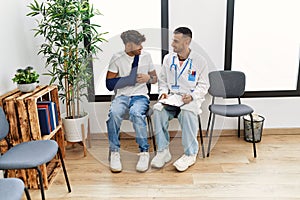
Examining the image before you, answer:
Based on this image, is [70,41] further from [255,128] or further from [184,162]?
[255,128]

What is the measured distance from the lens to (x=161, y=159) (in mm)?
2484

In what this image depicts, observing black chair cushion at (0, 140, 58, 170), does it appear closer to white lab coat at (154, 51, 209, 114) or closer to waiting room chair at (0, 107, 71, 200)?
waiting room chair at (0, 107, 71, 200)

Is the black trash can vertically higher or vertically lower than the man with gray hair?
lower

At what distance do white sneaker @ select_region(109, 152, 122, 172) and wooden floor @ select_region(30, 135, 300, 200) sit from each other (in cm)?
4

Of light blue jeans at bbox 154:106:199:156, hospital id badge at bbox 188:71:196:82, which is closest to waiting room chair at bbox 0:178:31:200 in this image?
light blue jeans at bbox 154:106:199:156

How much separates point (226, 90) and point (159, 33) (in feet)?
2.75

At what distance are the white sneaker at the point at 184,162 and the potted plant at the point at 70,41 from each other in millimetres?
993

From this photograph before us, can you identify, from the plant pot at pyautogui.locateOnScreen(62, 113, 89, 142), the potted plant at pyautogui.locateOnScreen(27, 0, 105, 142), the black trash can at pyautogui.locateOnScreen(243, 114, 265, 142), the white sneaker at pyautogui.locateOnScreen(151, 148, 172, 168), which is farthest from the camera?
the black trash can at pyautogui.locateOnScreen(243, 114, 265, 142)

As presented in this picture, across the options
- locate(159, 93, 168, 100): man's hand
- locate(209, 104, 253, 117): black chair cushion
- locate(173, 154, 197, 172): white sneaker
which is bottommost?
locate(173, 154, 197, 172): white sneaker

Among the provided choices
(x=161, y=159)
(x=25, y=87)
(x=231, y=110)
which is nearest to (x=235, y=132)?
(x=231, y=110)

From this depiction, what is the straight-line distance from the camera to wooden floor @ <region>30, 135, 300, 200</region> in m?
2.09

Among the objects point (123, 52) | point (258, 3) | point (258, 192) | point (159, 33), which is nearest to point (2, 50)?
point (123, 52)

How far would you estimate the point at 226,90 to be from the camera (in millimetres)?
2840

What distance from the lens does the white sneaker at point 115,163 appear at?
2.42 meters
